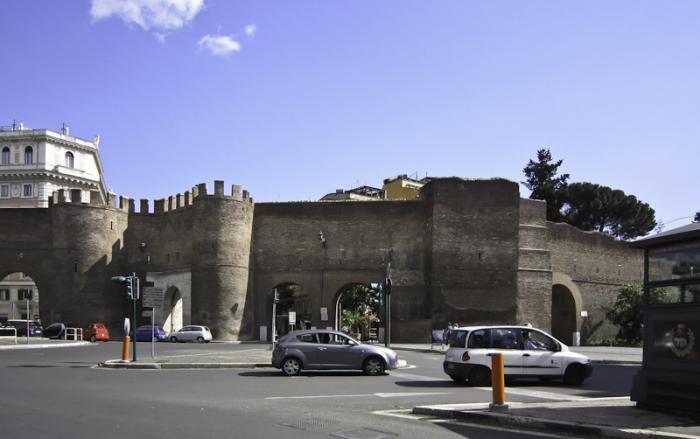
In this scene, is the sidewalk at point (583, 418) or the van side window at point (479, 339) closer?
the sidewalk at point (583, 418)

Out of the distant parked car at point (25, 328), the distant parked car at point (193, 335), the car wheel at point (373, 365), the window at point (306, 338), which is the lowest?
the distant parked car at point (25, 328)

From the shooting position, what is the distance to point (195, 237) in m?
46.6

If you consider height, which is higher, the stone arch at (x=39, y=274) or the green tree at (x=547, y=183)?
the green tree at (x=547, y=183)

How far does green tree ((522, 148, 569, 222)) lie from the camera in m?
67.5

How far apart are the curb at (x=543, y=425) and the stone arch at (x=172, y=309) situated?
132ft

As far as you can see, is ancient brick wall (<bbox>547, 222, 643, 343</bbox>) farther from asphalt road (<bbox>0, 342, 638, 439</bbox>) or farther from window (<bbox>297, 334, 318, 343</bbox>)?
window (<bbox>297, 334, 318, 343</bbox>)

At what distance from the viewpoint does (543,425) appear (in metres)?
9.64

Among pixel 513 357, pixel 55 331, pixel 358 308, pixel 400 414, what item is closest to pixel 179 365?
pixel 513 357

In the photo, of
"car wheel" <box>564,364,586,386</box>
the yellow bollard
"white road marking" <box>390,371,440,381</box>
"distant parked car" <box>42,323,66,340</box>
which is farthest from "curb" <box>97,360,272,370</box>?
"distant parked car" <box>42,323,66,340</box>

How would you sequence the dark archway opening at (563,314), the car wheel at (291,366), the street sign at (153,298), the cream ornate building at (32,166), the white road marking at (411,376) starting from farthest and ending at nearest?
the cream ornate building at (32,166), the dark archway opening at (563,314), the street sign at (153,298), the car wheel at (291,366), the white road marking at (411,376)

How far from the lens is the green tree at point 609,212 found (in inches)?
2608

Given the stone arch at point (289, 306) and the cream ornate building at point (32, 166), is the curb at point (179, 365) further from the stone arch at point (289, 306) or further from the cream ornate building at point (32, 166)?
the cream ornate building at point (32, 166)

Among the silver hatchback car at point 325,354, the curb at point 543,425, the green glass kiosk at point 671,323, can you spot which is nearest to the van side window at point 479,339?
the silver hatchback car at point 325,354

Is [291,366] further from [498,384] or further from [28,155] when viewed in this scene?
[28,155]
